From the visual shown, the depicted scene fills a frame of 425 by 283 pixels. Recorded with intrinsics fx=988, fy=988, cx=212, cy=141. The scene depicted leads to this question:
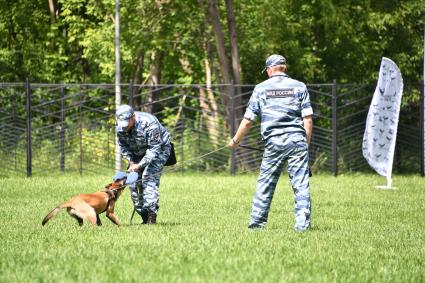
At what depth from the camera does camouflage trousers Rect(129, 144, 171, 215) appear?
1203 cm

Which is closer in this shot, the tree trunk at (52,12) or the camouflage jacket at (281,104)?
the camouflage jacket at (281,104)

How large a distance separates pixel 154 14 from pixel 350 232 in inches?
763

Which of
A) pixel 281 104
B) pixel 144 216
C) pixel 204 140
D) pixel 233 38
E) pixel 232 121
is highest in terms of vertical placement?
pixel 233 38

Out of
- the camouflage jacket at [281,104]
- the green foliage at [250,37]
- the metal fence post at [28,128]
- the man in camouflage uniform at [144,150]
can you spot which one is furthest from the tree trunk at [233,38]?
the camouflage jacket at [281,104]

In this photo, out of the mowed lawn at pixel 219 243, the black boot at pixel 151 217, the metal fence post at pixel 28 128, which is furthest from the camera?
the metal fence post at pixel 28 128

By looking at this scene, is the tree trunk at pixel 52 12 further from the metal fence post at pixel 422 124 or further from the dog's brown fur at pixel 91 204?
the dog's brown fur at pixel 91 204

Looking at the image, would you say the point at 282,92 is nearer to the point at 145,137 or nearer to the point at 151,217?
the point at 145,137

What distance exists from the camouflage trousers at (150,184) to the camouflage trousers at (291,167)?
4.96ft

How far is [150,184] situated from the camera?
39.8 ft

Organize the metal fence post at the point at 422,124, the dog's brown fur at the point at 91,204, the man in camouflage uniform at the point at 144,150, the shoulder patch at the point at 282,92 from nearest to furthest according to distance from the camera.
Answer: the shoulder patch at the point at 282,92 < the dog's brown fur at the point at 91,204 < the man in camouflage uniform at the point at 144,150 < the metal fence post at the point at 422,124

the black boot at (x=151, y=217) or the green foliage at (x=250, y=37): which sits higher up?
the green foliage at (x=250, y=37)

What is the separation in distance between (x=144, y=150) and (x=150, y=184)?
43cm

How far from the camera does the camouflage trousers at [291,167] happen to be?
10.9 m

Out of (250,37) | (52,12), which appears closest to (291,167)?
(250,37)
